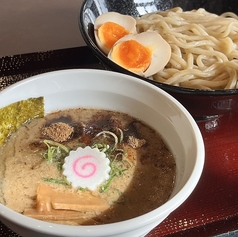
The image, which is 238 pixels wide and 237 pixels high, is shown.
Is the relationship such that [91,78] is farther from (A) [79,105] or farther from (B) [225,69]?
(B) [225,69]

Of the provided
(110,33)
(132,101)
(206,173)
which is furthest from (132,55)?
(206,173)

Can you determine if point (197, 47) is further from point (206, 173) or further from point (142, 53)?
point (206, 173)

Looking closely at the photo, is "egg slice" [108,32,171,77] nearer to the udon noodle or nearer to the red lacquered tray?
the udon noodle

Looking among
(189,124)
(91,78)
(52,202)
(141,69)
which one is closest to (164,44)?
(141,69)

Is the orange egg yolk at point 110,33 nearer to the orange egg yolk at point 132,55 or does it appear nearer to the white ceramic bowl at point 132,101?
the orange egg yolk at point 132,55

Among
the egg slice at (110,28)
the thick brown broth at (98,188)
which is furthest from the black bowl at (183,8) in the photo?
the thick brown broth at (98,188)

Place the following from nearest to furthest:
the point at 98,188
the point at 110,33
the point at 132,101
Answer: the point at 98,188 → the point at 132,101 → the point at 110,33
